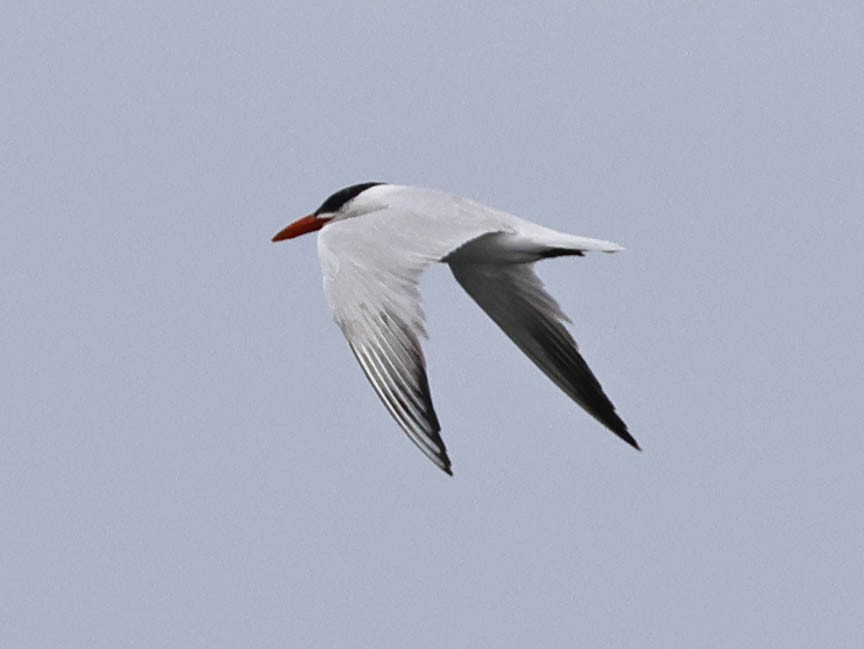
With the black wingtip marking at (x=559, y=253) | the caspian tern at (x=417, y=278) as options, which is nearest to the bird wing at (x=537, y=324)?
the caspian tern at (x=417, y=278)

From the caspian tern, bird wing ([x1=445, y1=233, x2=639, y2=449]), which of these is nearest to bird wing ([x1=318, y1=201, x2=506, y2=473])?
the caspian tern

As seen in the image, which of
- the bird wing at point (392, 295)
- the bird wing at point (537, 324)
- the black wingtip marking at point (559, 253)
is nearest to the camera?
the bird wing at point (392, 295)

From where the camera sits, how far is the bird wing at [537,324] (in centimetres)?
1129

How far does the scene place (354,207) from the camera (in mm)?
11523

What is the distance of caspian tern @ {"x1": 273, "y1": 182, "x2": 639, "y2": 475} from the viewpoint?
9.28 metres

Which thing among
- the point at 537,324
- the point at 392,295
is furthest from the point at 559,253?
the point at 392,295

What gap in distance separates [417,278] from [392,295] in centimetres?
17

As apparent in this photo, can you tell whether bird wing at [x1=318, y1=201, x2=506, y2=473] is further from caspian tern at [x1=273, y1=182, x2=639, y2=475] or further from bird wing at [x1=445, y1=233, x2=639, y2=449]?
bird wing at [x1=445, y1=233, x2=639, y2=449]

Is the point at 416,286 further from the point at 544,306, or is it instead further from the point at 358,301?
the point at 544,306

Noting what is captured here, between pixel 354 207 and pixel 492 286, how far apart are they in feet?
3.21

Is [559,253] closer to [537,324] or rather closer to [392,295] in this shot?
[537,324]

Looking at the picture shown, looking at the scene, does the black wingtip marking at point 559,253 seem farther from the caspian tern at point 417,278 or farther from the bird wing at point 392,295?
the bird wing at point 392,295

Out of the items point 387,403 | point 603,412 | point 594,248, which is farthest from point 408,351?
point 603,412

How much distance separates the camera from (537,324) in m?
11.4
